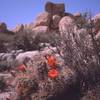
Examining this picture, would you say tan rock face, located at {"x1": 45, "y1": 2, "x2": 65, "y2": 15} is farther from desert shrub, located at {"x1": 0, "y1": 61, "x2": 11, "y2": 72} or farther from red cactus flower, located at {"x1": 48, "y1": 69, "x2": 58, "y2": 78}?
red cactus flower, located at {"x1": 48, "y1": 69, "x2": 58, "y2": 78}

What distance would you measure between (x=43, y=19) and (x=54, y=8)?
8.87ft

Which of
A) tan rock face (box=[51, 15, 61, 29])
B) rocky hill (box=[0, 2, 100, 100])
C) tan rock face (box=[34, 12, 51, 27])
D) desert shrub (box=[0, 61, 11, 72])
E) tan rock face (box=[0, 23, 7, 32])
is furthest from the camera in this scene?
tan rock face (box=[0, 23, 7, 32])

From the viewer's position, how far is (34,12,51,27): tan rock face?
3195 cm

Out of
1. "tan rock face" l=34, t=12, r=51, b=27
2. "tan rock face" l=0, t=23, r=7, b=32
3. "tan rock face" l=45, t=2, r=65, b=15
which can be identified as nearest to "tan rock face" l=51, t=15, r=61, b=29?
"tan rock face" l=34, t=12, r=51, b=27

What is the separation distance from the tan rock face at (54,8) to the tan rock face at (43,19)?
0.98 metres

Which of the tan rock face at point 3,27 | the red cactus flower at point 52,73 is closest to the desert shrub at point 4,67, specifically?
the red cactus flower at point 52,73

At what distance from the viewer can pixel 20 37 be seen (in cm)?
2053

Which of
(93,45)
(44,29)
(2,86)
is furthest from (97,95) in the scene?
(44,29)

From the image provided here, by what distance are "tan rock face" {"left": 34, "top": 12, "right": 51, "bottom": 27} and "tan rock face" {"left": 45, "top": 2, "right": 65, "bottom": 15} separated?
3.21 ft

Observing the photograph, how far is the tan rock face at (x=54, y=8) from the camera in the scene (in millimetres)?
33938

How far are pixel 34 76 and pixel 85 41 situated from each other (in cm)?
180

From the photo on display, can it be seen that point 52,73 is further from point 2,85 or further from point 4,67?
point 4,67

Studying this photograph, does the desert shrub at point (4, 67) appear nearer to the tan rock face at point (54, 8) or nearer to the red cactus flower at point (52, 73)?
the red cactus flower at point (52, 73)

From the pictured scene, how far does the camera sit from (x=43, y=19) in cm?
3222
